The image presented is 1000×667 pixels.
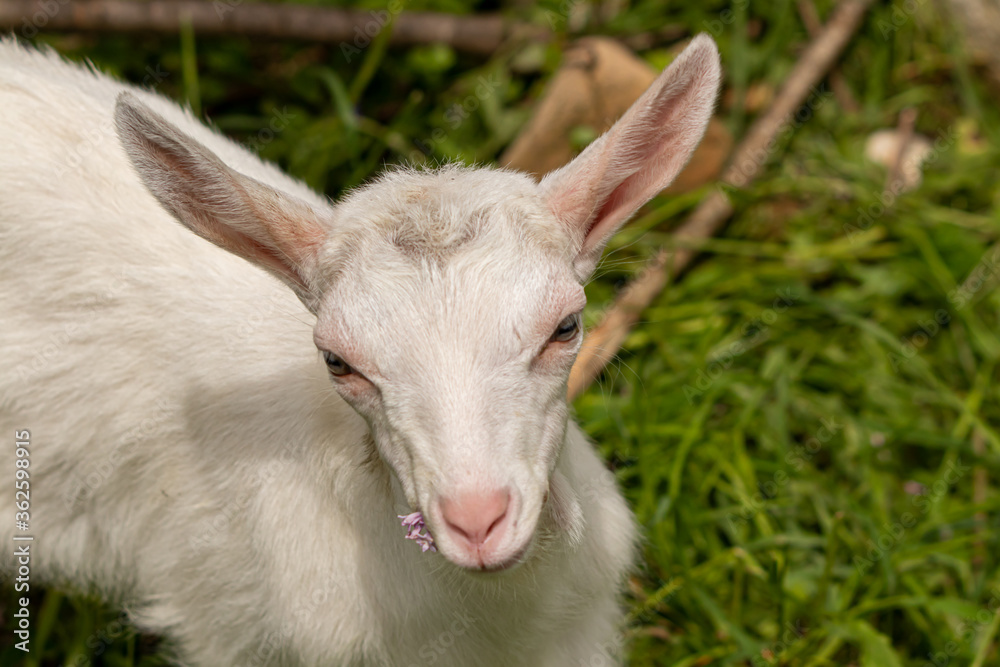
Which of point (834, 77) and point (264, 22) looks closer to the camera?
point (264, 22)

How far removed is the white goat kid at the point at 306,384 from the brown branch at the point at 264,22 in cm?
176

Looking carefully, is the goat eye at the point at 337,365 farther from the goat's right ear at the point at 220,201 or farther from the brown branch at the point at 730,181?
the brown branch at the point at 730,181

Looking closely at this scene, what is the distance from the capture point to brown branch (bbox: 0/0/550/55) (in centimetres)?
519

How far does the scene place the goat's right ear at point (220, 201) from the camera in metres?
2.39

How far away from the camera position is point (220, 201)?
2473 millimetres

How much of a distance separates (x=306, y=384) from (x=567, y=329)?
887 mm

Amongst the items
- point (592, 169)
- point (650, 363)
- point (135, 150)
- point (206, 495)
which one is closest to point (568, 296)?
point (592, 169)

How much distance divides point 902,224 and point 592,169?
11.0 ft

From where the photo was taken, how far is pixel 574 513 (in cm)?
263

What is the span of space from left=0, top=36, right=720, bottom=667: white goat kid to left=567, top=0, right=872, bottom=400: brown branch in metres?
1.66

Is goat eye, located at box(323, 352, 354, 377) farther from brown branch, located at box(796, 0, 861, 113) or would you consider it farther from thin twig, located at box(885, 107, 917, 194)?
brown branch, located at box(796, 0, 861, 113)

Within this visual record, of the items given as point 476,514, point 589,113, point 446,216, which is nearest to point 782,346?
point 589,113

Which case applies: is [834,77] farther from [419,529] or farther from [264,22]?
[419,529]

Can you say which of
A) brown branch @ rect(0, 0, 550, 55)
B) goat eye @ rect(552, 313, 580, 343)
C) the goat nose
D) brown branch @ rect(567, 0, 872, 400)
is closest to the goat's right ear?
goat eye @ rect(552, 313, 580, 343)
